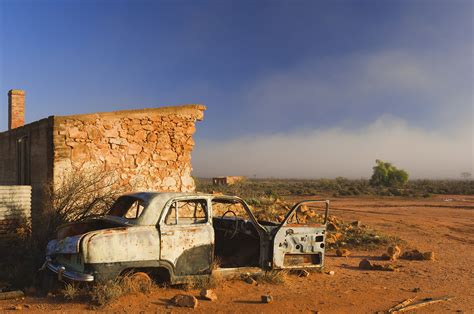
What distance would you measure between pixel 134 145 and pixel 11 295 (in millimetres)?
5654

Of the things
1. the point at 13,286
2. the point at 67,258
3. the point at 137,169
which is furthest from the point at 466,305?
the point at 137,169

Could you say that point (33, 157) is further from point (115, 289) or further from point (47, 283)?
point (115, 289)

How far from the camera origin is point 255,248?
771 cm

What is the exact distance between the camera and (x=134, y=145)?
1122cm

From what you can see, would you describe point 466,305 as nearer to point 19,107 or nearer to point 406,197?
point 19,107

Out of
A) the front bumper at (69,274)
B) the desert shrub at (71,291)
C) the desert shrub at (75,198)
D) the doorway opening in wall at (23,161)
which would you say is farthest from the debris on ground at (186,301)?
the doorway opening in wall at (23,161)

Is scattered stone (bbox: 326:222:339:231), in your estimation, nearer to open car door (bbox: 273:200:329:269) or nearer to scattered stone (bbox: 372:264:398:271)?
scattered stone (bbox: 372:264:398:271)

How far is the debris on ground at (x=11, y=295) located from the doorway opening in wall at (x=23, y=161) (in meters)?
5.96

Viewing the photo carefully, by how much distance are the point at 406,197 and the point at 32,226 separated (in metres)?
32.3

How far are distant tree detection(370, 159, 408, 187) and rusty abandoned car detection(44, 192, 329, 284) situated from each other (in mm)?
48053

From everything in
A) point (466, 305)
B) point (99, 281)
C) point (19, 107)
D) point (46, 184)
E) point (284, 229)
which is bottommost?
point (466, 305)

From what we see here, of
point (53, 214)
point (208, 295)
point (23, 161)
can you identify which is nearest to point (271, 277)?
point (208, 295)

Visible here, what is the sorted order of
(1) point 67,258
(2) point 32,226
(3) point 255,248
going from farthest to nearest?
(2) point 32,226 → (3) point 255,248 → (1) point 67,258

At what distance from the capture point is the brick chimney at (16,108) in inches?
656
